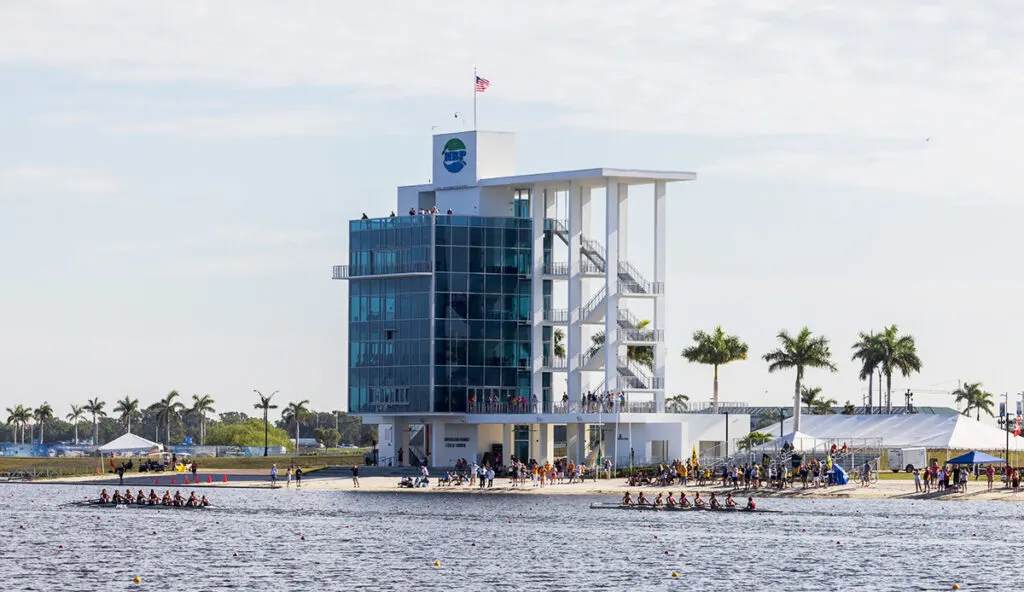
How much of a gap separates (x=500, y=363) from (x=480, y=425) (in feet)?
19.3

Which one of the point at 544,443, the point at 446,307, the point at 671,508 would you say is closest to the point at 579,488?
the point at 671,508

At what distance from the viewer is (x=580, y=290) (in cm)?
14025

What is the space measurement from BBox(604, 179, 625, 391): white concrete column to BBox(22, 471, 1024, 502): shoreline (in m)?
11.9

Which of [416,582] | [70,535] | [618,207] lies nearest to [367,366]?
[618,207]

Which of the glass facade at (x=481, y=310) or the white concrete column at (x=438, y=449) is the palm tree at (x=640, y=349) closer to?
the glass facade at (x=481, y=310)

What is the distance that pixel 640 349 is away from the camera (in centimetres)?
15175

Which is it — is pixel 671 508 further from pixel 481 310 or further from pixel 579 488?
pixel 481 310

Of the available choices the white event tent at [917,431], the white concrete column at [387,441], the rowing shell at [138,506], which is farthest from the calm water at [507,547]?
the white concrete column at [387,441]

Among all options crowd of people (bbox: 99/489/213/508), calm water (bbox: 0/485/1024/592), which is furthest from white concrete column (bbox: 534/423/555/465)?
crowd of people (bbox: 99/489/213/508)

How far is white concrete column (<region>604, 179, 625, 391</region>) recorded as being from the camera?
445ft

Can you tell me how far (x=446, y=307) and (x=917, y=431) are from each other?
39.5 meters

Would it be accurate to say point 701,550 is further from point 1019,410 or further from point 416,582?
point 1019,410

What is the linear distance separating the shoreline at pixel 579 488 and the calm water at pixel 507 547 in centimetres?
185

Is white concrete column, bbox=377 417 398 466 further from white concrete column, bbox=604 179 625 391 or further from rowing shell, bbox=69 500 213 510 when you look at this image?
rowing shell, bbox=69 500 213 510
